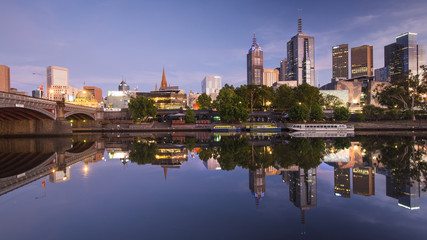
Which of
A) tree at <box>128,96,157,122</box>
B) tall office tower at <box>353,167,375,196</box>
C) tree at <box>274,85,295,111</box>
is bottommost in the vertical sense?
tall office tower at <box>353,167,375,196</box>

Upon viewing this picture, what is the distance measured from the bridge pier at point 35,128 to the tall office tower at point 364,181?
2617 inches

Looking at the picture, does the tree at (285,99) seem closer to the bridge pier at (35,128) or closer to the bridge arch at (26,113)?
the bridge pier at (35,128)

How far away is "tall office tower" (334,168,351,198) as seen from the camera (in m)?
12.6

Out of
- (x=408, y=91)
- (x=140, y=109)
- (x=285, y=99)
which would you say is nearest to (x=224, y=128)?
(x=140, y=109)

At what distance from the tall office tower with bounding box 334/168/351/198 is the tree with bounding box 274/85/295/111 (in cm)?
9640

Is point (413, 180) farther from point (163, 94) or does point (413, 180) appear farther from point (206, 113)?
point (163, 94)

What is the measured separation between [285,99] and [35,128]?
9198 centimetres

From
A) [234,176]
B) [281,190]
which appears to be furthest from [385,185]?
[234,176]

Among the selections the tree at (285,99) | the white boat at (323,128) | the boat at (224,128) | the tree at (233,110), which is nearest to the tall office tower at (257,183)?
the white boat at (323,128)

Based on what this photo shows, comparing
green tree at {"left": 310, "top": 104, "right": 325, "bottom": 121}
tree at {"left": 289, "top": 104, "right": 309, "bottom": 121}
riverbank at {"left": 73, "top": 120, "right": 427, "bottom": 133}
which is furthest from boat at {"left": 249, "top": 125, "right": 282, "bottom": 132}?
green tree at {"left": 310, "top": 104, "right": 325, "bottom": 121}

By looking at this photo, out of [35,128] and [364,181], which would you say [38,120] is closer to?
[35,128]

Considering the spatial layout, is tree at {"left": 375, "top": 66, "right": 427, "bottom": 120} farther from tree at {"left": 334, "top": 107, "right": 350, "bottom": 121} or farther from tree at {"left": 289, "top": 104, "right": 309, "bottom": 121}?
tree at {"left": 289, "top": 104, "right": 309, "bottom": 121}

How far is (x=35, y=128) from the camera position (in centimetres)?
6350

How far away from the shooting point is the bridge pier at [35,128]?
6225cm
